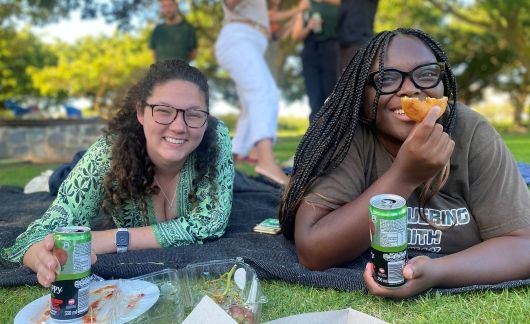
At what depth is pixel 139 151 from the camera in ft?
9.58

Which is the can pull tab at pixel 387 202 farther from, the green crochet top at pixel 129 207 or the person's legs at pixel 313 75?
the person's legs at pixel 313 75

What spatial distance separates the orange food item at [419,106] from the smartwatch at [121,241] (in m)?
1.64

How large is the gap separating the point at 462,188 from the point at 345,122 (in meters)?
0.61

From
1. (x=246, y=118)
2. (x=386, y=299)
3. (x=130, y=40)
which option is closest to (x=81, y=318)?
(x=386, y=299)

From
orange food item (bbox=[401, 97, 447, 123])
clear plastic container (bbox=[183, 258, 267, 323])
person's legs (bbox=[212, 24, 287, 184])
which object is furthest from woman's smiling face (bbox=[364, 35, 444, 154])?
person's legs (bbox=[212, 24, 287, 184])

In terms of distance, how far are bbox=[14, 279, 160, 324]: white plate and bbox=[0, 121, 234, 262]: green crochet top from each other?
21.4 inches

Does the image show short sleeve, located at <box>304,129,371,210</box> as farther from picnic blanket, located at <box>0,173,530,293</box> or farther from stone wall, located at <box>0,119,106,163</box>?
stone wall, located at <box>0,119,106,163</box>

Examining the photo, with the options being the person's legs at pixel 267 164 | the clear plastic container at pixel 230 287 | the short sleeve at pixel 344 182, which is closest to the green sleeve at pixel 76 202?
the clear plastic container at pixel 230 287

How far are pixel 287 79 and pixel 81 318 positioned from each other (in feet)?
111

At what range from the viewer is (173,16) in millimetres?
8125

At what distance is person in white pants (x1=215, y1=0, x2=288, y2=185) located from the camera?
5.28 m

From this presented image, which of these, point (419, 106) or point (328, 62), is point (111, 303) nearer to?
point (419, 106)

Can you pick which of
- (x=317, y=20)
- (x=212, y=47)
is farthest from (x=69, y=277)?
(x=212, y=47)

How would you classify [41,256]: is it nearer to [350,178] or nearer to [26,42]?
[350,178]
